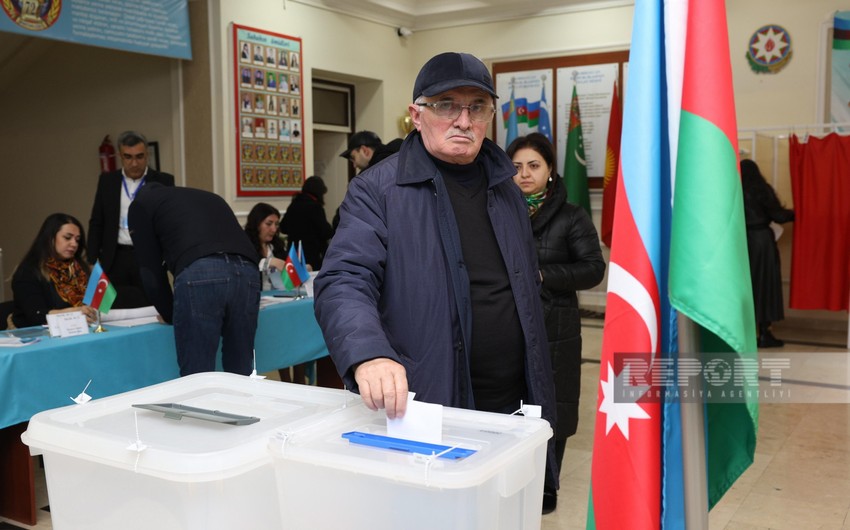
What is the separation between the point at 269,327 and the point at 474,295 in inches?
96.7

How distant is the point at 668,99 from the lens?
1.22 meters

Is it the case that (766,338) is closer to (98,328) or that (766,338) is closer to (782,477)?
(782,477)

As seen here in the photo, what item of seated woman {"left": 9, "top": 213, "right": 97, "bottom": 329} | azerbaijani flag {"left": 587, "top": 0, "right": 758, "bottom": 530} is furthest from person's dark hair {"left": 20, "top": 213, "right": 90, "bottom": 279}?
azerbaijani flag {"left": 587, "top": 0, "right": 758, "bottom": 530}

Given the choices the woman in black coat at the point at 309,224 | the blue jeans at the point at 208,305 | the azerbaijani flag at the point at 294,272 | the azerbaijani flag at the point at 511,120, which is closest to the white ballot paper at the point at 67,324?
the blue jeans at the point at 208,305

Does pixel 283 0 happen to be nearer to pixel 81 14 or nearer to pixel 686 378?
pixel 81 14

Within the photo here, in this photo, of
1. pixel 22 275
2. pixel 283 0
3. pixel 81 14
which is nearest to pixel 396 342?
pixel 22 275

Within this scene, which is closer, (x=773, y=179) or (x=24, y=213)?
(x=773, y=179)

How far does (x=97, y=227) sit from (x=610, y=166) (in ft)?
16.4

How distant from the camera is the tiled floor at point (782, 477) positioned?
310 cm

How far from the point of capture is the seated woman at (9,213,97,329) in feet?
12.3

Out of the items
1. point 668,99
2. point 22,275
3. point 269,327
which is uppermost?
point 668,99

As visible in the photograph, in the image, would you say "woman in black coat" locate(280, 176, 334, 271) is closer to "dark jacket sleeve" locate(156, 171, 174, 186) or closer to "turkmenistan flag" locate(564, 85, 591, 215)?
"dark jacket sleeve" locate(156, 171, 174, 186)

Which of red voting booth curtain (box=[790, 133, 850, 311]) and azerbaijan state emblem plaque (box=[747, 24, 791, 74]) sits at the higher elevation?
azerbaijan state emblem plaque (box=[747, 24, 791, 74])

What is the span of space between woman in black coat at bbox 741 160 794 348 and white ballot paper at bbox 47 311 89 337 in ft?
17.2
